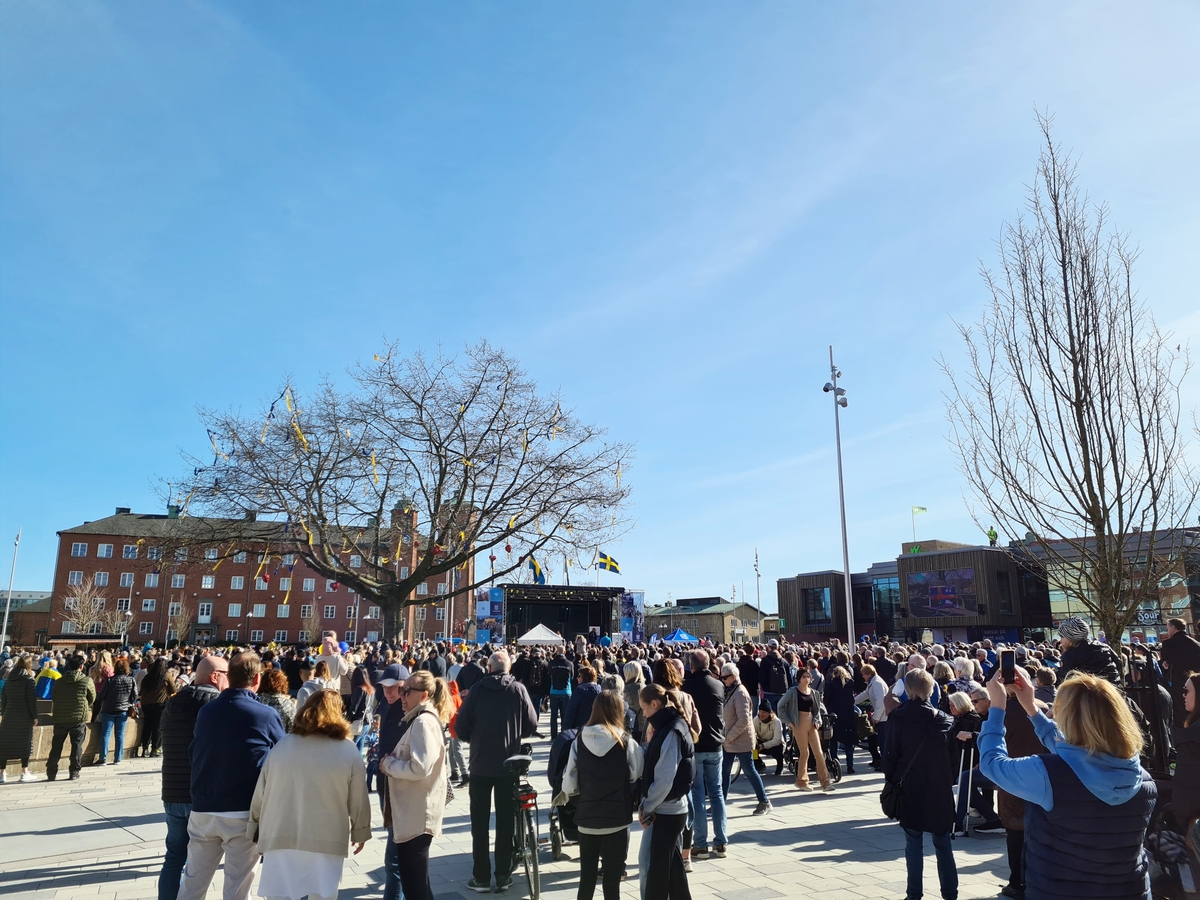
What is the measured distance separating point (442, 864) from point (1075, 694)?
580 cm

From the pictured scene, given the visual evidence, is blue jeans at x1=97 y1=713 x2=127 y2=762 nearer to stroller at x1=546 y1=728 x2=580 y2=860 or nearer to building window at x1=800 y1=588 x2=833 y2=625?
stroller at x1=546 y1=728 x2=580 y2=860

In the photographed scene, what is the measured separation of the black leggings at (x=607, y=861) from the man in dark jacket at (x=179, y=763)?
255 centimetres

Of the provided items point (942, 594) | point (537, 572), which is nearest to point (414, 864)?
point (537, 572)

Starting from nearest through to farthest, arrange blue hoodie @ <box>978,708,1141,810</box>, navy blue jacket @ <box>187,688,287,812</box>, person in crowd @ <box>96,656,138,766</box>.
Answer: blue hoodie @ <box>978,708,1141,810</box>
navy blue jacket @ <box>187,688,287,812</box>
person in crowd @ <box>96,656,138,766</box>

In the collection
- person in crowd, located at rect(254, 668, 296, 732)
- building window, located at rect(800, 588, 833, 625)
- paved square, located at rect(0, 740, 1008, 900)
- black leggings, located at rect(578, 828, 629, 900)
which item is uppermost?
building window, located at rect(800, 588, 833, 625)

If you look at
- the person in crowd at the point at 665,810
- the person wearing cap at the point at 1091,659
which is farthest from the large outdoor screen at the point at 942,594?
the person in crowd at the point at 665,810

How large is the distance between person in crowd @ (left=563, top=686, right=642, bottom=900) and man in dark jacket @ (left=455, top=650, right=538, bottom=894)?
153cm

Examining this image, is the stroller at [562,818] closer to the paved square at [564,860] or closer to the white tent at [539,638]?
the paved square at [564,860]

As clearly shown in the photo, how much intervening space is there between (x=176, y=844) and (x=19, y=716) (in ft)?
29.0

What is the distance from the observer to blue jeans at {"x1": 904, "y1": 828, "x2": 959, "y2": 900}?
5.61 metres

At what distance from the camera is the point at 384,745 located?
21.7ft

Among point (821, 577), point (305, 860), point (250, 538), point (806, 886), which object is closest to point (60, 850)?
point (305, 860)

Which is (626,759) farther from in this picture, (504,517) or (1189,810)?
(504,517)

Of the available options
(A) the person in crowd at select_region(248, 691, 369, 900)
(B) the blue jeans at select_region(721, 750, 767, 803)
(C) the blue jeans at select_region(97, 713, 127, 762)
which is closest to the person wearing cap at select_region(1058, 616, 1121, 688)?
(B) the blue jeans at select_region(721, 750, 767, 803)
